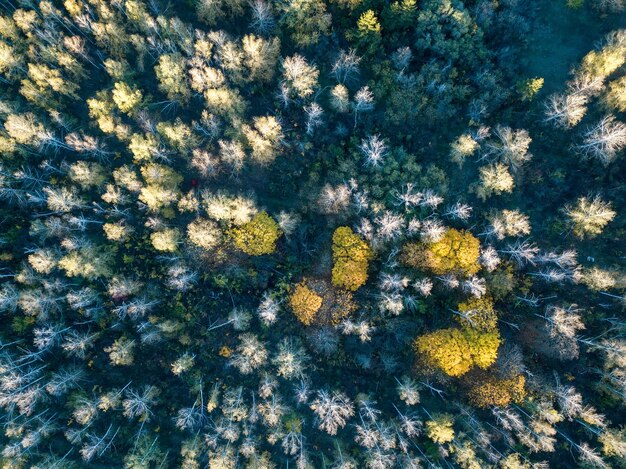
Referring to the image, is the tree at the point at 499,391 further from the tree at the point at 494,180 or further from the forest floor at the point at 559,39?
the forest floor at the point at 559,39

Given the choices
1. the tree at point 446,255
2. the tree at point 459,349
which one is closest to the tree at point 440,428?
the tree at point 459,349

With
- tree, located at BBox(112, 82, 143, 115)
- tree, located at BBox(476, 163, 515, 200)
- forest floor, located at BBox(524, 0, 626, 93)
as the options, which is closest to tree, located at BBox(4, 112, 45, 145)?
tree, located at BBox(112, 82, 143, 115)

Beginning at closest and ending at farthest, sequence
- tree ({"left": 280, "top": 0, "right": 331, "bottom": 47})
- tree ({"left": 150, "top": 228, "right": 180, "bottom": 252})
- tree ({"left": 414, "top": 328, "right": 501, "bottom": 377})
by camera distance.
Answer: tree ({"left": 414, "top": 328, "right": 501, "bottom": 377}), tree ({"left": 150, "top": 228, "right": 180, "bottom": 252}), tree ({"left": 280, "top": 0, "right": 331, "bottom": 47})

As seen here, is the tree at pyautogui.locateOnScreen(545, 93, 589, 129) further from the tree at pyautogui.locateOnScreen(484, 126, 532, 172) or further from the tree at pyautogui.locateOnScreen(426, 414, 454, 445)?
the tree at pyautogui.locateOnScreen(426, 414, 454, 445)

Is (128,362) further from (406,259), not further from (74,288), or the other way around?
(406,259)

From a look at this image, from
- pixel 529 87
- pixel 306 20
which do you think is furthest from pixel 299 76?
pixel 529 87

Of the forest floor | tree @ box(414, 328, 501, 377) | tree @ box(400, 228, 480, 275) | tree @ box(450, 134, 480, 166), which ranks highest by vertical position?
the forest floor
